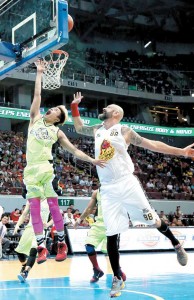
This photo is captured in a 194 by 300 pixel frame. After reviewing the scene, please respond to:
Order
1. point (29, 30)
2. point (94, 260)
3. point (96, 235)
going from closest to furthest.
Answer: point (29, 30)
point (94, 260)
point (96, 235)

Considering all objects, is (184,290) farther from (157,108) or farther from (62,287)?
(157,108)

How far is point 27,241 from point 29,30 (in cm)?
359

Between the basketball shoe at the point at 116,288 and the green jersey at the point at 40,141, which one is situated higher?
the green jersey at the point at 40,141

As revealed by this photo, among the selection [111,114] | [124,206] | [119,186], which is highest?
[111,114]

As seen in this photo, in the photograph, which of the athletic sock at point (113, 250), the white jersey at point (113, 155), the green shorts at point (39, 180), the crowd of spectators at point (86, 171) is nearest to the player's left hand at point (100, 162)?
the white jersey at point (113, 155)

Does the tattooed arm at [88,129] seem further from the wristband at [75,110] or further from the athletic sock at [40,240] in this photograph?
the athletic sock at [40,240]

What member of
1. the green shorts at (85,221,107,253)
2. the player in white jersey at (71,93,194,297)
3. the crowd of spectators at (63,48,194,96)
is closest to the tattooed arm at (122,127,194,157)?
the player in white jersey at (71,93,194,297)

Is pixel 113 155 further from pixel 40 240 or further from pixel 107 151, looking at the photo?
pixel 40 240

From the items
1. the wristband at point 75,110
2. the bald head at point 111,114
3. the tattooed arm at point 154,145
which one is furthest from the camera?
the wristband at point 75,110

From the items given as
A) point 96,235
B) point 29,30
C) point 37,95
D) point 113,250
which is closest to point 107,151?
point 113,250

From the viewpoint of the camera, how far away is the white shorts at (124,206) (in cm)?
634

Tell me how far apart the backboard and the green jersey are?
3.14ft

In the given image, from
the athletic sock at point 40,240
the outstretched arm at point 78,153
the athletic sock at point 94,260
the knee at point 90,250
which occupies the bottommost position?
the athletic sock at point 94,260

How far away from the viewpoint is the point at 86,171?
28609mm
